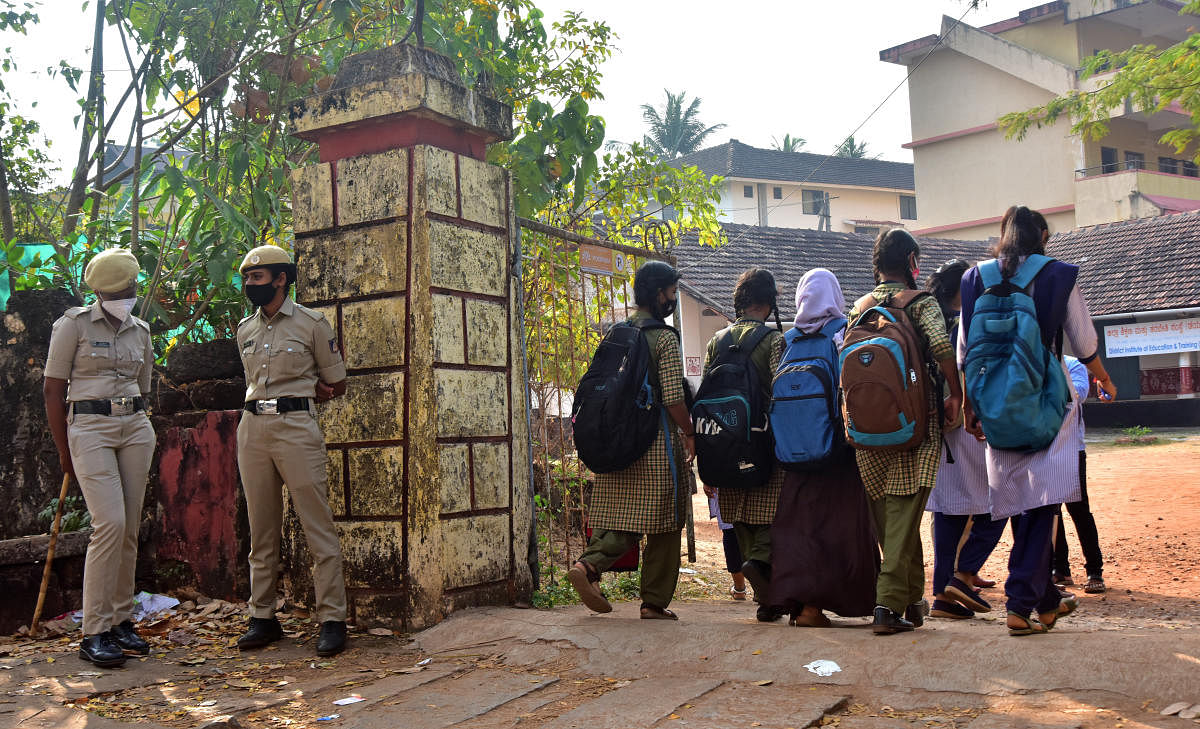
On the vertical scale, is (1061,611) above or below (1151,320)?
below

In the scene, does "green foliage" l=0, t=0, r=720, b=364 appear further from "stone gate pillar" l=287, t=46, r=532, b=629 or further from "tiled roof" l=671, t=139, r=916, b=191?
"tiled roof" l=671, t=139, r=916, b=191

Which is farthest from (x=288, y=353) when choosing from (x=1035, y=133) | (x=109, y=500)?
(x=1035, y=133)

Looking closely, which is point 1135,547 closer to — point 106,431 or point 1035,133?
point 106,431

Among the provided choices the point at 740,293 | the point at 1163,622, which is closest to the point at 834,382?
the point at 740,293

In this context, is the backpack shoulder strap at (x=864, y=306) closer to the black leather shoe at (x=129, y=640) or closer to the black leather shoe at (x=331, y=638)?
the black leather shoe at (x=331, y=638)

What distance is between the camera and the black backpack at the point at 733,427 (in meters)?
5.02

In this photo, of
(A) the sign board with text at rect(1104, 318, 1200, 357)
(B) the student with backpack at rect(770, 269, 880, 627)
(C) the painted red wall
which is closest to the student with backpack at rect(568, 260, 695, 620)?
(B) the student with backpack at rect(770, 269, 880, 627)

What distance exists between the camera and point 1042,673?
A: 12.0ft

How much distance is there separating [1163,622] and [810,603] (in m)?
2.18

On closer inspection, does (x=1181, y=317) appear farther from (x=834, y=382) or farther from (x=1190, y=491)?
(x=834, y=382)

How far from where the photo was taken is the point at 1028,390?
4.09 m

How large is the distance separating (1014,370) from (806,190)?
3779cm

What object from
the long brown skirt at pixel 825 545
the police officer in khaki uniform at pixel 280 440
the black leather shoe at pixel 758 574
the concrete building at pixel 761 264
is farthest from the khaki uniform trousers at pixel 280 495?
the concrete building at pixel 761 264

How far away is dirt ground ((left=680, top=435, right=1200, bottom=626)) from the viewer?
21.2ft
